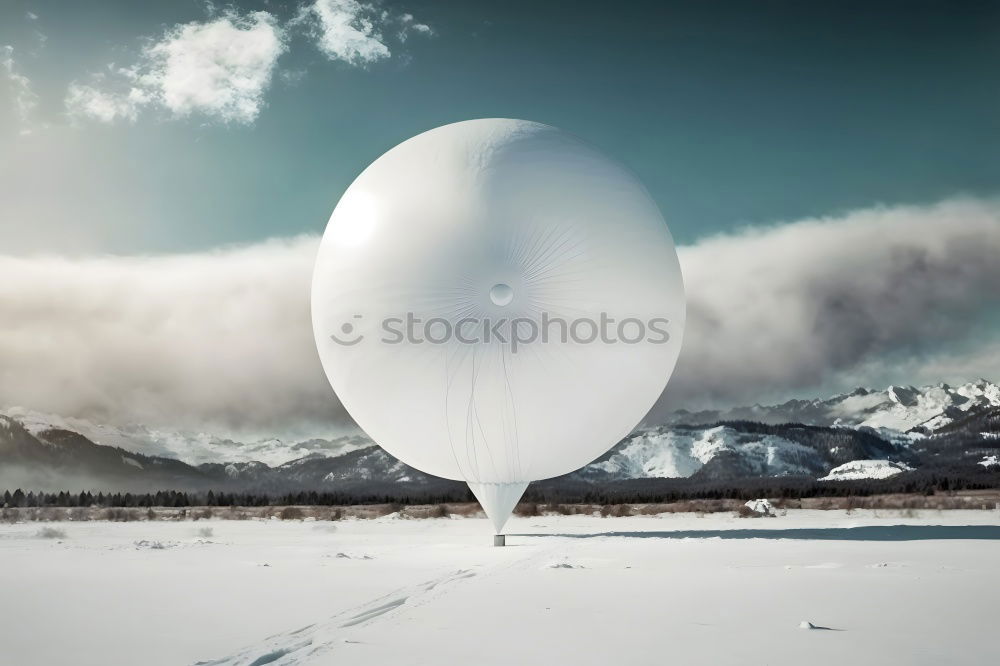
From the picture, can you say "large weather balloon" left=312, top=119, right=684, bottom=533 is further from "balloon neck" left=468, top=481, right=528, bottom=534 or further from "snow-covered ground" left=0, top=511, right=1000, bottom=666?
"snow-covered ground" left=0, top=511, right=1000, bottom=666

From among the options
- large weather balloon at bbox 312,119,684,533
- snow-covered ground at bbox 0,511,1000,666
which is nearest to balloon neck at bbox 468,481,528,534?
large weather balloon at bbox 312,119,684,533

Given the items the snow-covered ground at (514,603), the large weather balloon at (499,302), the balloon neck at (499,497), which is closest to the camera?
the snow-covered ground at (514,603)

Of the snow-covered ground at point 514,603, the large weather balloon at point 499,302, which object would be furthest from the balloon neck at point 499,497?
the snow-covered ground at point 514,603

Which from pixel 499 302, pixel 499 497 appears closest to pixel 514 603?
pixel 499 302

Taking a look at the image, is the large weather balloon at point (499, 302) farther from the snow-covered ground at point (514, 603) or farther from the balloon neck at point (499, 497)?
the snow-covered ground at point (514, 603)

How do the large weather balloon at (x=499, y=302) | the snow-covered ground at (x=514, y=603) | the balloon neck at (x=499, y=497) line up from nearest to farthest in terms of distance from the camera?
1. the snow-covered ground at (x=514, y=603)
2. the large weather balloon at (x=499, y=302)
3. the balloon neck at (x=499, y=497)

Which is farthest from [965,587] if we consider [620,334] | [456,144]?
[456,144]

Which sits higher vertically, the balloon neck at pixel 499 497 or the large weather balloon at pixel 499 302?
the large weather balloon at pixel 499 302
